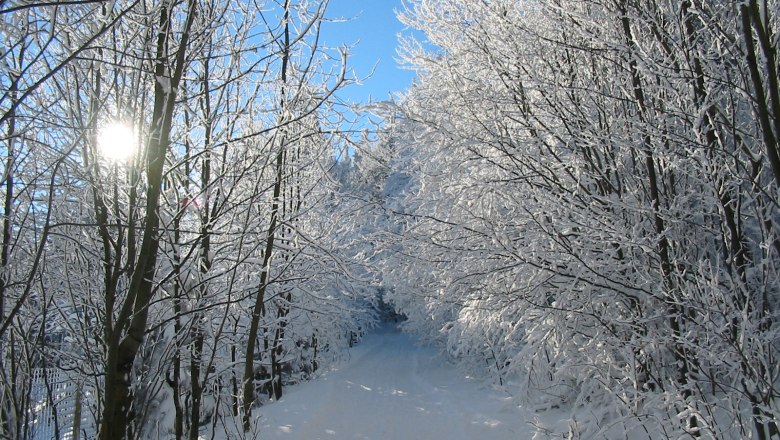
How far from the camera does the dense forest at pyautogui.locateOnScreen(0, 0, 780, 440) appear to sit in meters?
2.26

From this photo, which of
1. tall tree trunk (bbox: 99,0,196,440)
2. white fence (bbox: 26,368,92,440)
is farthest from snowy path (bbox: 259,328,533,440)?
tall tree trunk (bbox: 99,0,196,440)

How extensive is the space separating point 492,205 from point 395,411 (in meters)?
8.24

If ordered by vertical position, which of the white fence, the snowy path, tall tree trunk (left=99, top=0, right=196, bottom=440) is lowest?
the snowy path

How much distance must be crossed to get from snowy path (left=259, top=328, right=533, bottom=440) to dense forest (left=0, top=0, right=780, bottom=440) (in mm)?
3759

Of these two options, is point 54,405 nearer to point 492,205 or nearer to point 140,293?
point 140,293

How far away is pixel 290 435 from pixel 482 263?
611 centimetres

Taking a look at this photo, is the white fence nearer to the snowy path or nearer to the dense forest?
the dense forest

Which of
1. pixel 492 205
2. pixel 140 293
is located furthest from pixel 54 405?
pixel 492 205

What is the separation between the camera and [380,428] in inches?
382

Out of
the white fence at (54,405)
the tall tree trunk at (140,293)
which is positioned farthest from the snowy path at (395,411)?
the tall tree trunk at (140,293)

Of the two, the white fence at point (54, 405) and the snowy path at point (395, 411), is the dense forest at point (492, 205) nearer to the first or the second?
the white fence at point (54, 405)

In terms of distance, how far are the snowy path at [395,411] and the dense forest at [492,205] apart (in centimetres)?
376

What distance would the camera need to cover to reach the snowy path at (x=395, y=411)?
8.94 metres

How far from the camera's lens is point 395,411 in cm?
1152
